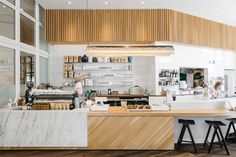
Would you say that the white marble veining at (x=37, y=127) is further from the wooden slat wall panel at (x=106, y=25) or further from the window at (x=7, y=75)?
the wooden slat wall panel at (x=106, y=25)

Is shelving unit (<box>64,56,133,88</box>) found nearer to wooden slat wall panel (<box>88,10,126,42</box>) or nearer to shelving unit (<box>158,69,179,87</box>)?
wooden slat wall panel (<box>88,10,126,42</box>)

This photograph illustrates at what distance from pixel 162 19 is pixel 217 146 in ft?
15.1

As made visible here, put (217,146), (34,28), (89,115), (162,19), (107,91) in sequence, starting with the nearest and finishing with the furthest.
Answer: (89,115) < (217,146) < (34,28) < (162,19) < (107,91)

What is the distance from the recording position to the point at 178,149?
6.03m

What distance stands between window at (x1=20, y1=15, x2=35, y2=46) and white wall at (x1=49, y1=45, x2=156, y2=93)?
5.46ft

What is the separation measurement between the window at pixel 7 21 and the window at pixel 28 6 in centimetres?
75

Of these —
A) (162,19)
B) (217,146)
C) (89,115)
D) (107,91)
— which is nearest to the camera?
(89,115)

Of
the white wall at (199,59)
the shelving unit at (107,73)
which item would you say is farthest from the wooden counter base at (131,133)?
the shelving unit at (107,73)

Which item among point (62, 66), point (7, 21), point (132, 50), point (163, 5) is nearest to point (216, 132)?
point (132, 50)

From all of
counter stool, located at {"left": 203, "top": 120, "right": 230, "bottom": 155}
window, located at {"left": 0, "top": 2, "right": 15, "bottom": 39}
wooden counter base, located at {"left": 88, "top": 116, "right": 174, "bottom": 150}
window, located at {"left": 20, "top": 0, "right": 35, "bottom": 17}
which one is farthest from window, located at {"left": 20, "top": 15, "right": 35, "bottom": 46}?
counter stool, located at {"left": 203, "top": 120, "right": 230, "bottom": 155}

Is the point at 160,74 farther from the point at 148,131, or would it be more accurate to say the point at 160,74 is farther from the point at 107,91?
the point at 148,131

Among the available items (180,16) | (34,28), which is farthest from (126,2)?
(34,28)

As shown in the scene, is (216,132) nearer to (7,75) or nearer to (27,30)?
(7,75)

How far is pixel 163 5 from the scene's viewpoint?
8.80 m
